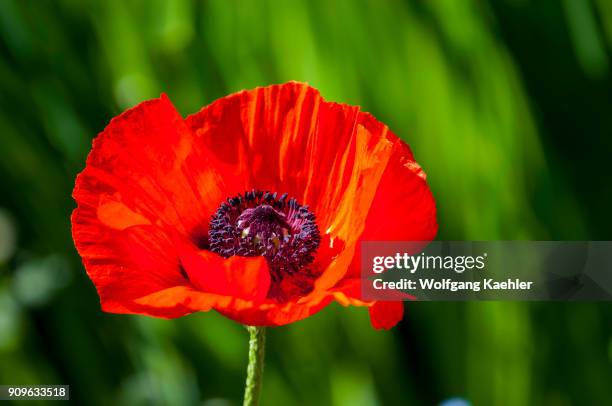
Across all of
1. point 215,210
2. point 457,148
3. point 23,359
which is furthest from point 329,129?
point 23,359

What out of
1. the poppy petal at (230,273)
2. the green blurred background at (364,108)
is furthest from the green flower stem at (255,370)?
the green blurred background at (364,108)

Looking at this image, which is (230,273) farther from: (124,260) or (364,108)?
(364,108)

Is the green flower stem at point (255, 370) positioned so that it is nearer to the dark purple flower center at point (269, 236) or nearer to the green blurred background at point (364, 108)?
the dark purple flower center at point (269, 236)

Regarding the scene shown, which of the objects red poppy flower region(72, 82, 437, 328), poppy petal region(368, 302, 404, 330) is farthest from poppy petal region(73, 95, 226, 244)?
poppy petal region(368, 302, 404, 330)

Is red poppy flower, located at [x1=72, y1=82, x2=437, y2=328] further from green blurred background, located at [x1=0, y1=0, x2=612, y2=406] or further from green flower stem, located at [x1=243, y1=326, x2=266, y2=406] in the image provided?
green blurred background, located at [x1=0, y1=0, x2=612, y2=406]

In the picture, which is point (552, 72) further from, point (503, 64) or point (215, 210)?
point (215, 210)

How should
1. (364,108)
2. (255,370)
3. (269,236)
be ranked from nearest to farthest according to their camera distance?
(255,370) → (269,236) → (364,108)

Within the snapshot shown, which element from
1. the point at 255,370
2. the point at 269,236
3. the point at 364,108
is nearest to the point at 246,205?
the point at 269,236
